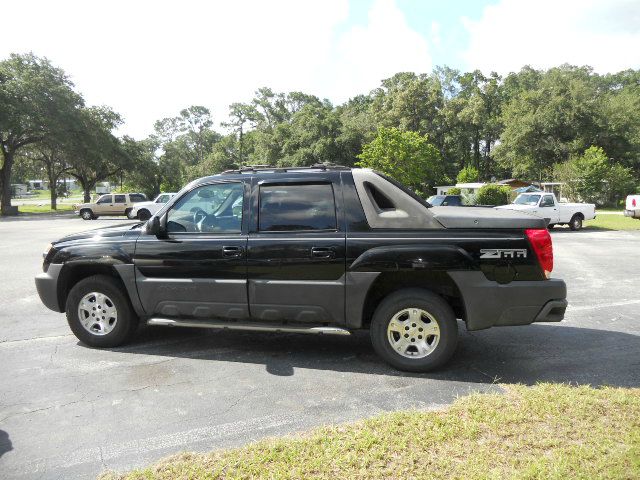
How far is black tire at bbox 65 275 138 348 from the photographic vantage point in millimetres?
5145

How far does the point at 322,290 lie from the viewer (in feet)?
14.7

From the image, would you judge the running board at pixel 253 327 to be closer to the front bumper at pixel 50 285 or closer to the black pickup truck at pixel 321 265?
the black pickup truck at pixel 321 265

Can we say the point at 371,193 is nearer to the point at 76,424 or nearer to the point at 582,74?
the point at 76,424

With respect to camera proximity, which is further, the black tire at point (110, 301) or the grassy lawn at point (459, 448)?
the black tire at point (110, 301)

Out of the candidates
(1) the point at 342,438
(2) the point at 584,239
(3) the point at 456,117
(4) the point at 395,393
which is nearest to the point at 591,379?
(4) the point at 395,393

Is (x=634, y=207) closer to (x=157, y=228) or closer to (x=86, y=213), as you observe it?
(x=157, y=228)

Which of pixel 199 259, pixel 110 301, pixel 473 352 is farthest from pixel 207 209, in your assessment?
pixel 473 352

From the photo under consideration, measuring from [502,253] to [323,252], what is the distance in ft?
5.31

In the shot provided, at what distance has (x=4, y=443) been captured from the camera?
337cm

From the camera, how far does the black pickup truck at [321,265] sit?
14.1 ft

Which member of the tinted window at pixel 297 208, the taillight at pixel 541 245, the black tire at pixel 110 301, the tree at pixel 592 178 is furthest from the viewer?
the tree at pixel 592 178

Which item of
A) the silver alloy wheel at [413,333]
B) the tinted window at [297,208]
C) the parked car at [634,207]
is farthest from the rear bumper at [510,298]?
the parked car at [634,207]

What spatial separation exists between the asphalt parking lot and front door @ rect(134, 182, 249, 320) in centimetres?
57

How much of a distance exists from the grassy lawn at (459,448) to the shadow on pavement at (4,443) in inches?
36.3
